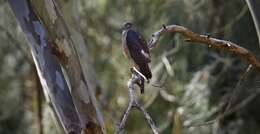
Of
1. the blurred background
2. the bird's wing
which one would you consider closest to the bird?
the bird's wing

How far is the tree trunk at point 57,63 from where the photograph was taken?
8.18 feet

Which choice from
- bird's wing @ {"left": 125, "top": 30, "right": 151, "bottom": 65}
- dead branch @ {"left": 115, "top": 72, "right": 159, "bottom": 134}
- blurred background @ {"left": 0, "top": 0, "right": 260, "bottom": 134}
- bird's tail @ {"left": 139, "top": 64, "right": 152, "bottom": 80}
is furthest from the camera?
blurred background @ {"left": 0, "top": 0, "right": 260, "bottom": 134}

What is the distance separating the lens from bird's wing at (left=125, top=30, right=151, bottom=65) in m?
2.59

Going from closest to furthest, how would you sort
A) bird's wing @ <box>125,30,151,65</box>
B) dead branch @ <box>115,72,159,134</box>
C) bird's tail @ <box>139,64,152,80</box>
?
dead branch @ <box>115,72,159,134</box> → bird's tail @ <box>139,64,152,80</box> → bird's wing @ <box>125,30,151,65</box>

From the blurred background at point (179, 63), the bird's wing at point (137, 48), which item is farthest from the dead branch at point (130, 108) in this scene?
the blurred background at point (179, 63)

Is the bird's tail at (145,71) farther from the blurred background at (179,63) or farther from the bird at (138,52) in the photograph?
the blurred background at (179,63)

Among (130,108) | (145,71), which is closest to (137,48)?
(145,71)

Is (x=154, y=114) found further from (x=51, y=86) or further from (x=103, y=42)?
(x=51, y=86)

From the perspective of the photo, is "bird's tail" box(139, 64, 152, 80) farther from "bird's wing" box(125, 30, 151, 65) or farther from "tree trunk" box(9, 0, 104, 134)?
"tree trunk" box(9, 0, 104, 134)

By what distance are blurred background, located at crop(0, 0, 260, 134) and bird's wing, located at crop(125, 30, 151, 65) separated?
117 inches

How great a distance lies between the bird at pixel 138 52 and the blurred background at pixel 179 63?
116 inches

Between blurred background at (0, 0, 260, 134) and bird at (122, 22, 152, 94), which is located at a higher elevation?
bird at (122, 22, 152, 94)

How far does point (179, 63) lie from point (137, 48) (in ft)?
14.1

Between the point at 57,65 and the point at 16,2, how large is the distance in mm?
308
